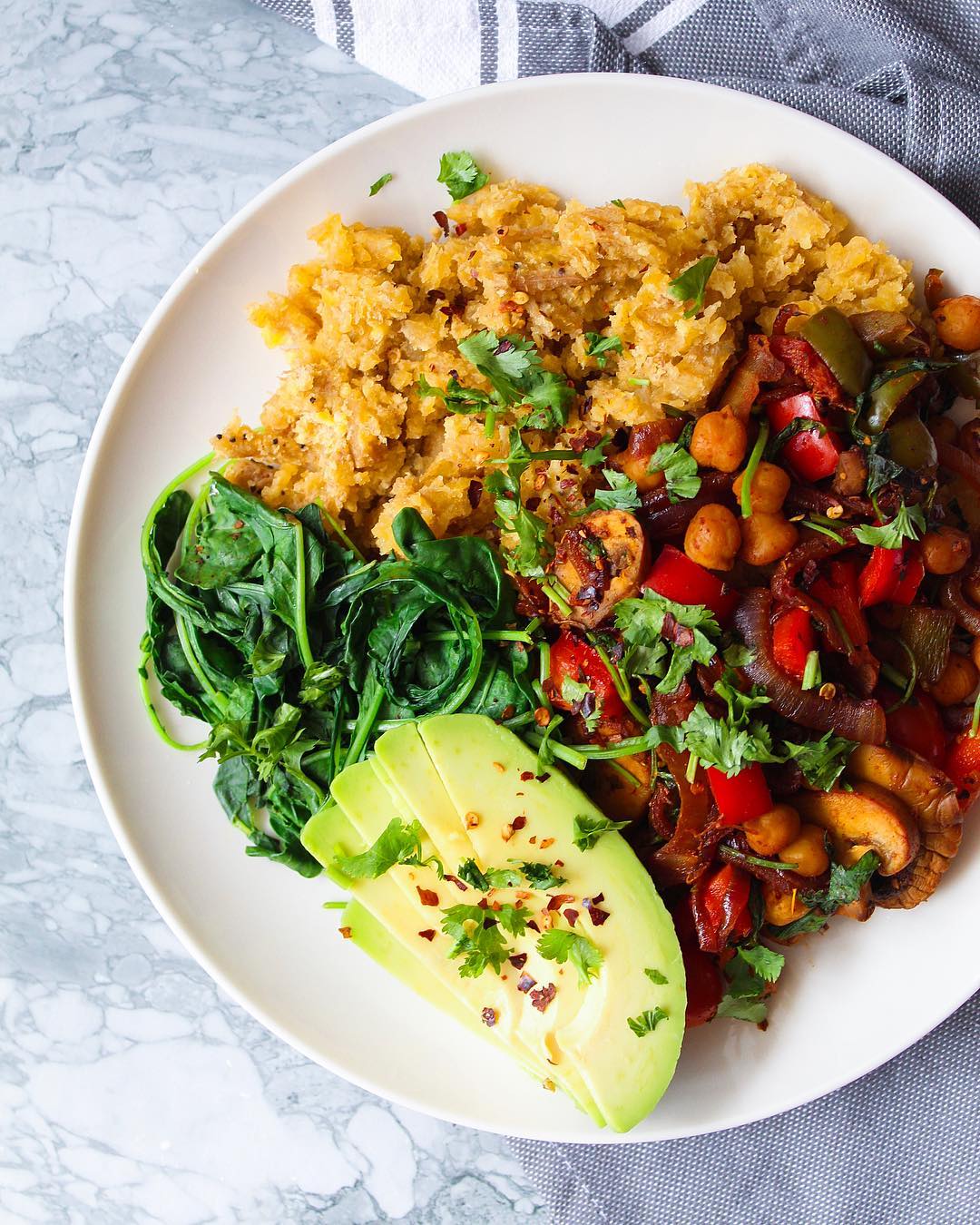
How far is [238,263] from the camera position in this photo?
283 centimetres

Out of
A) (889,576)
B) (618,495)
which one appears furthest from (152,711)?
(889,576)

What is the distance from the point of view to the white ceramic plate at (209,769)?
2.74 m

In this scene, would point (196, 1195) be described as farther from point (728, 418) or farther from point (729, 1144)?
point (728, 418)

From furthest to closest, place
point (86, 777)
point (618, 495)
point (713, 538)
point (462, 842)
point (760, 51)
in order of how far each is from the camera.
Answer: point (86, 777) < point (760, 51) < point (462, 842) < point (618, 495) < point (713, 538)

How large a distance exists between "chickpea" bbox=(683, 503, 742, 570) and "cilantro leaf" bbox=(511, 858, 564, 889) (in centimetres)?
88

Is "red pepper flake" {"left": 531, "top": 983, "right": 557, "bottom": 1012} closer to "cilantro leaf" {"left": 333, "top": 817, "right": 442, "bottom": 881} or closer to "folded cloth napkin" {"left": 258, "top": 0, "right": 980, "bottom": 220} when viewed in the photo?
"cilantro leaf" {"left": 333, "top": 817, "right": 442, "bottom": 881}

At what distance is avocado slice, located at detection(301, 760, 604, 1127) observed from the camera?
272 cm

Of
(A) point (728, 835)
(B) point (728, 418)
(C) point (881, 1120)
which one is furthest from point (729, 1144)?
(B) point (728, 418)

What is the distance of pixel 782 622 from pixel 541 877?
0.90m

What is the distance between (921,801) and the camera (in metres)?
2.57

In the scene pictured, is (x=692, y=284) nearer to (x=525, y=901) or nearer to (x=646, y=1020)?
(x=525, y=901)

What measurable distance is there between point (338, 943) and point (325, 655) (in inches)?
34.6

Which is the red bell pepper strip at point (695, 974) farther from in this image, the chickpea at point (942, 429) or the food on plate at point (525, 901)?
the chickpea at point (942, 429)

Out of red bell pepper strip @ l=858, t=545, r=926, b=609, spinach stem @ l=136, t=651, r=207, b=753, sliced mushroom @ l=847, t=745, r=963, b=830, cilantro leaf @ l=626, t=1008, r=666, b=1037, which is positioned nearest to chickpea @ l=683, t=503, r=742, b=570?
red bell pepper strip @ l=858, t=545, r=926, b=609
